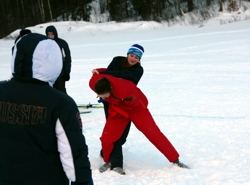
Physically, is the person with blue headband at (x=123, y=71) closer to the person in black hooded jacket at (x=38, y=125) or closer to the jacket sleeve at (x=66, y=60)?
the person in black hooded jacket at (x=38, y=125)

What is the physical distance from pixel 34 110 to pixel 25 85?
0.13 meters

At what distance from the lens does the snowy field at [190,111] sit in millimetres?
3641

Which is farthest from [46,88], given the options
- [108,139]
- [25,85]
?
[108,139]

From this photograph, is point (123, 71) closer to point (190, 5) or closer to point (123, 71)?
point (123, 71)

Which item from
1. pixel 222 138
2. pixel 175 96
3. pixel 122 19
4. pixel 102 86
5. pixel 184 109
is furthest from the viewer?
pixel 122 19

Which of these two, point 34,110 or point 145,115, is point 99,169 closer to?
point 145,115

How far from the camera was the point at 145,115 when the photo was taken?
366 centimetres

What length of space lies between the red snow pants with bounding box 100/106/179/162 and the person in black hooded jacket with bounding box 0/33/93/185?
182 centimetres

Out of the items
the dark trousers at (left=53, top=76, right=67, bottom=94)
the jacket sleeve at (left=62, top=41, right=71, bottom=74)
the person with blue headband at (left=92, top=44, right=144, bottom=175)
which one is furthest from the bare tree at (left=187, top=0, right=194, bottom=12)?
the person with blue headband at (left=92, top=44, right=144, bottom=175)

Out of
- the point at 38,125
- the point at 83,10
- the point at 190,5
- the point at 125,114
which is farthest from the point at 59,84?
the point at 83,10

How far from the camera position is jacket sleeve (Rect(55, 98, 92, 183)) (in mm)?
1762

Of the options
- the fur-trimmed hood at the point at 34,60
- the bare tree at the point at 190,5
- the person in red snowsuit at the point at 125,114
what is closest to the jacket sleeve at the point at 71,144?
the fur-trimmed hood at the point at 34,60

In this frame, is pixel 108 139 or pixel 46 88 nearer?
pixel 46 88

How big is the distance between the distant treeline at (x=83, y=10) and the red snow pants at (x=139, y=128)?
23.4m
